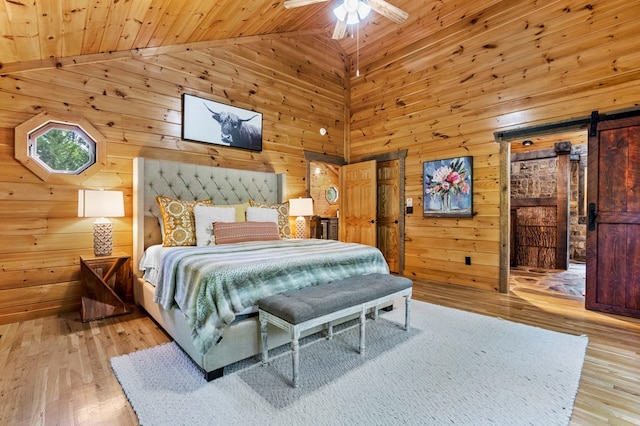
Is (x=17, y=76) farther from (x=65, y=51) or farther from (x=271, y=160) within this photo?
(x=271, y=160)

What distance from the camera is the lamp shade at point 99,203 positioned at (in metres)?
2.92

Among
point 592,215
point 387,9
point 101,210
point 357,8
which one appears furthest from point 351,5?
point 592,215

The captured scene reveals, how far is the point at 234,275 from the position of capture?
2062 millimetres

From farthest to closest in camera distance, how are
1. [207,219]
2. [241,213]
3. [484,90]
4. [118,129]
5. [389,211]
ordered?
[389,211] → [484,90] → [241,213] → [118,129] → [207,219]

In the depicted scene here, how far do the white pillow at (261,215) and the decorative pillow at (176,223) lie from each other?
68 cm

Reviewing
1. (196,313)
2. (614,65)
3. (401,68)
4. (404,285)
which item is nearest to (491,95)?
(614,65)

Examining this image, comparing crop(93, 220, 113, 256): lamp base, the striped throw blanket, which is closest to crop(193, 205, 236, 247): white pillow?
the striped throw blanket

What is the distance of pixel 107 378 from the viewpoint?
196 centimetres

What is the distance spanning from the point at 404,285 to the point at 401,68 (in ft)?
13.1

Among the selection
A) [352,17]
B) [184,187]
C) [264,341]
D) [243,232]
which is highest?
[352,17]

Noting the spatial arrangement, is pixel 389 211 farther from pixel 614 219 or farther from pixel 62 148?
pixel 62 148

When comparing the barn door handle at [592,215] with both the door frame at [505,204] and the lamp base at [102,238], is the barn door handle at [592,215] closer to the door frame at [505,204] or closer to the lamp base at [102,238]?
the door frame at [505,204]

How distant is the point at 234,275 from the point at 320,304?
2.01ft

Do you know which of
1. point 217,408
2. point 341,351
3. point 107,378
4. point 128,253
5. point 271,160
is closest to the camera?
point 217,408
